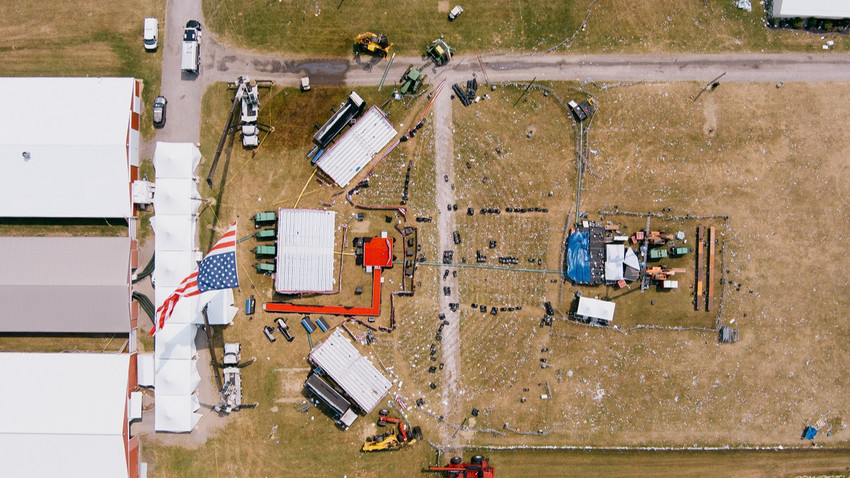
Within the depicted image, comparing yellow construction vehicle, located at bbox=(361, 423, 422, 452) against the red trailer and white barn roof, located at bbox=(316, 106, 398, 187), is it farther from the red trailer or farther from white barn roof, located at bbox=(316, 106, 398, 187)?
white barn roof, located at bbox=(316, 106, 398, 187)

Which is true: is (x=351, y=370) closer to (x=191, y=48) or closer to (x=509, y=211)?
(x=509, y=211)

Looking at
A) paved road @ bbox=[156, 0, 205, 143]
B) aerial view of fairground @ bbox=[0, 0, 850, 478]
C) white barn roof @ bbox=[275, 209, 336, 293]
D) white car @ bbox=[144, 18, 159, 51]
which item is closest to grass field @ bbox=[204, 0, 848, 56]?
aerial view of fairground @ bbox=[0, 0, 850, 478]

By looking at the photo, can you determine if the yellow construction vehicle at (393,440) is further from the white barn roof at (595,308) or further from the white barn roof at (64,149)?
the white barn roof at (64,149)

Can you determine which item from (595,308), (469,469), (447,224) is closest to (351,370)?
(469,469)

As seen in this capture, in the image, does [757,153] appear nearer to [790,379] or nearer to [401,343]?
[790,379]

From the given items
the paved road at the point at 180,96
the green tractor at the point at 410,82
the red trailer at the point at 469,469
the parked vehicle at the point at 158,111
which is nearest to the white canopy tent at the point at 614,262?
the red trailer at the point at 469,469

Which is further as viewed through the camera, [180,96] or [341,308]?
[180,96]
